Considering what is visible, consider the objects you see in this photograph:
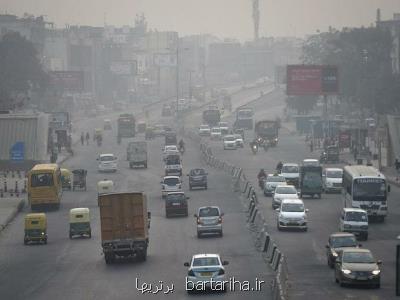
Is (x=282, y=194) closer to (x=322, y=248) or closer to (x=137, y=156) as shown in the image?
(x=322, y=248)

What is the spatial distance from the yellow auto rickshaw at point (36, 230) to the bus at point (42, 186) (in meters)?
13.2

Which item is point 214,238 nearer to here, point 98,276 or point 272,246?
point 272,246

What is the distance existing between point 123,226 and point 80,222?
11182 millimetres

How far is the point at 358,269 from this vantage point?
132 ft

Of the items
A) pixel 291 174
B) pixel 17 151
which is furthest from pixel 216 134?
pixel 291 174

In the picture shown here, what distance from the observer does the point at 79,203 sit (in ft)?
256

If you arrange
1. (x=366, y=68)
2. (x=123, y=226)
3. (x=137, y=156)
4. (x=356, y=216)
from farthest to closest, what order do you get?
(x=366, y=68) → (x=137, y=156) → (x=356, y=216) → (x=123, y=226)

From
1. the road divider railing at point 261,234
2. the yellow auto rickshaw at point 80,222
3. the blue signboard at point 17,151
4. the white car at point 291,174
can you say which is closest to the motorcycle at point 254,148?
the road divider railing at point 261,234

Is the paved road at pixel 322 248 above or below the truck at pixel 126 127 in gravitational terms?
above

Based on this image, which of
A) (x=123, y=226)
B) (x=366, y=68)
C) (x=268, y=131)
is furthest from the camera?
(x=366, y=68)

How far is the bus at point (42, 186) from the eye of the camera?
72000 millimetres

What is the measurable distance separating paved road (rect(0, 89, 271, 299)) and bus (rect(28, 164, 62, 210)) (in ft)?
3.18

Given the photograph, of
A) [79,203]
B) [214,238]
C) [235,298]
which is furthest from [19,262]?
[79,203]

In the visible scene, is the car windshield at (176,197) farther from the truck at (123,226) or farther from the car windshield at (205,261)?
the car windshield at (205,261)
